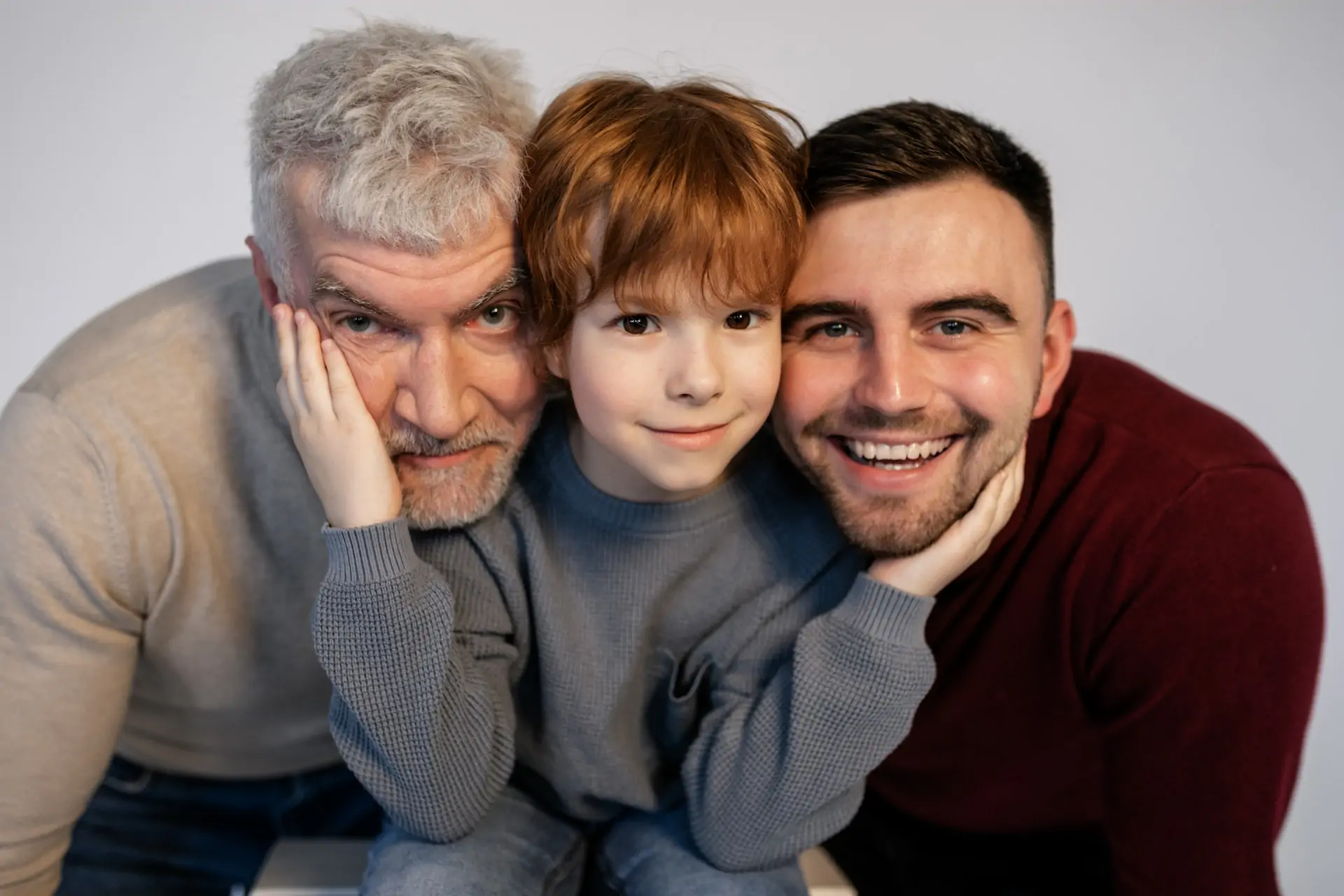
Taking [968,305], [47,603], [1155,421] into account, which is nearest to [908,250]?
[968,305]

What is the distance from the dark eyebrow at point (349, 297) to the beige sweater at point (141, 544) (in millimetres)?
274

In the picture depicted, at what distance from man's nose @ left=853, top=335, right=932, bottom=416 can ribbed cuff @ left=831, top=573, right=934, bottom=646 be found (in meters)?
0.19

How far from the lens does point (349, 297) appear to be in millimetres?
1407

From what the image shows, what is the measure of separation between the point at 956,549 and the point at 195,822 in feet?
3.80

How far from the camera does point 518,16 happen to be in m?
2.59

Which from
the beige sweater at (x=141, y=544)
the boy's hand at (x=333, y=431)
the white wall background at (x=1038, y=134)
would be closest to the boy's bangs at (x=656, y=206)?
the boy's hand at (x=333, y=431)

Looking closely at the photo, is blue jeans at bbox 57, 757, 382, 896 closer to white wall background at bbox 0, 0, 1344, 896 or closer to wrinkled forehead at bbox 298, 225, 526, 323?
wrinkled forehead at bbox 298, 225, 526, 323

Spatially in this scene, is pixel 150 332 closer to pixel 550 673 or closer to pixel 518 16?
pixel 550 673

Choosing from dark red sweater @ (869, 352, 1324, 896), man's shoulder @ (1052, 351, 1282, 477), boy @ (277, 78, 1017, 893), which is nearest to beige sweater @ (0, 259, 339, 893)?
boy @ (277, 78, 1017, 893)

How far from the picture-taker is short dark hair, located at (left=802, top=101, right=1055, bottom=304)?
1.49 meters

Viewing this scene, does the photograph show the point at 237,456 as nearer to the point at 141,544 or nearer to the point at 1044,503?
the point at 141,544

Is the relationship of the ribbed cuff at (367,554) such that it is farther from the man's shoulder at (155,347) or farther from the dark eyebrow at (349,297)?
the man's shoulder at (155,347)

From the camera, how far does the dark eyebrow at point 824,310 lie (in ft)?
4.82

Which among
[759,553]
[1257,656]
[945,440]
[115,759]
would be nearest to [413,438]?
[759,553]
